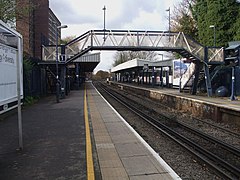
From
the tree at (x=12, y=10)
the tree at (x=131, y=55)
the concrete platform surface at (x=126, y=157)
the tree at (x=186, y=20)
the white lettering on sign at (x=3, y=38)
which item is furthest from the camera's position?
the tree at (x=131, y=55)

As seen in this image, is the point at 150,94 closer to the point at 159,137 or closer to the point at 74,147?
the point at 159,137

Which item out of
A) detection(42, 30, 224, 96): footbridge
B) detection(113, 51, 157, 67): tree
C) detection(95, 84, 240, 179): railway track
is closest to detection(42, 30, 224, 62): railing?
detection(42, 30, 224, 96): footbridge

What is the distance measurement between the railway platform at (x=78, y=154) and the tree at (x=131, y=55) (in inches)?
3091

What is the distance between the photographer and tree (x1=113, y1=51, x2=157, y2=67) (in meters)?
88.1

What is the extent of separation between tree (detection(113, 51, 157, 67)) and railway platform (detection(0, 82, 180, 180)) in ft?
258

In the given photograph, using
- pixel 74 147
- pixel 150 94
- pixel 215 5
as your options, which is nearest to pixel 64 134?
pixel 74 147

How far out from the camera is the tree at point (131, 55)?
8806 centimetres

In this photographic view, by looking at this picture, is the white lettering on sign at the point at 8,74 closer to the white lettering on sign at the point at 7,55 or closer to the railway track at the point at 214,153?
the white lettering on sign at the point at 7,55

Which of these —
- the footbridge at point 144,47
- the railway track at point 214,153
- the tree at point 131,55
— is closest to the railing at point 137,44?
the footbridge at point 144,47

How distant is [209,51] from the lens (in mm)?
25297

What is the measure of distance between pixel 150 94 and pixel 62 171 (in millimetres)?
25677

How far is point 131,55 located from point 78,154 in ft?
289

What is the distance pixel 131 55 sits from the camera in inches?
3701

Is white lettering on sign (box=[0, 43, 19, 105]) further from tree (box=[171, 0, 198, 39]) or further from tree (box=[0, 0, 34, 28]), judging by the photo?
tree (box=[171, 0, 198, 39])
